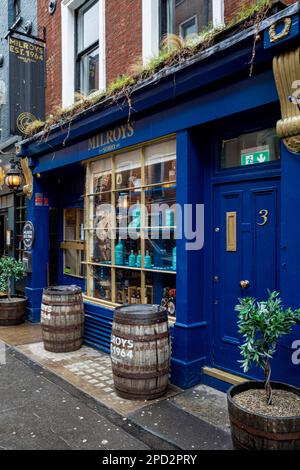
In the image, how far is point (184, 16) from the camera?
5.25 meters

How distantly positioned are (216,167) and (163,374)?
8.16 ft

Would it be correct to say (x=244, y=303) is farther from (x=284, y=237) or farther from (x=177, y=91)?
(x=177, y=91)

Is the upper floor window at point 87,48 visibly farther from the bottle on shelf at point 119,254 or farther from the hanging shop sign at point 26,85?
the bottle on shelf at point 119,254

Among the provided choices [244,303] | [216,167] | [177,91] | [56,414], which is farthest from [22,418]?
[177,91]

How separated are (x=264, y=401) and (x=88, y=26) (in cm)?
712

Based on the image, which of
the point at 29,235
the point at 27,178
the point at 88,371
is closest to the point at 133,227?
the point at 88,371

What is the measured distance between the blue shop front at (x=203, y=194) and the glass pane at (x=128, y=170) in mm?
15

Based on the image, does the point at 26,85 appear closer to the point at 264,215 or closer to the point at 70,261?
the point at 70,261

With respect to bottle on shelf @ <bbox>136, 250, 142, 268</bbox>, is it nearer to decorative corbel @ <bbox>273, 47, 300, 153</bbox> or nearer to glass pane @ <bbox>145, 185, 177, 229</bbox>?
glass pane @ <bbox>145, 185, 177, 229</bbox>

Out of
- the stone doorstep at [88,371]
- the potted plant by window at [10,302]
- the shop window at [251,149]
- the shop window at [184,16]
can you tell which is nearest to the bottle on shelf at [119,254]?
the stone doorstep at [88,371]

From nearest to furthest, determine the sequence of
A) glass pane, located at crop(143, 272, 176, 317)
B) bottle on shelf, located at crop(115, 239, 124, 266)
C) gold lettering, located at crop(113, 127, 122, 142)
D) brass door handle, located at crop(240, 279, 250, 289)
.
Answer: brass door handle, located at crop(240, 279, 250, 289), glass pane, located at crop(143, 272, 176, 317), gold lettering, located at crop(113, 127, 122, 142), bottle on shelf, located at crop(115, 239, 124, 266)

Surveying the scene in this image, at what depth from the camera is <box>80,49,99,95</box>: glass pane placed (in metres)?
7.05

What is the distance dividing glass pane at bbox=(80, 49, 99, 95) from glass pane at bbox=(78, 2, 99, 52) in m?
0.22

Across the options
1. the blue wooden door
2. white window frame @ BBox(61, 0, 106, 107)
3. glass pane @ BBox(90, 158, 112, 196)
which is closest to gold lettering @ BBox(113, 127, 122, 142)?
glass pane @ BBox(90, 158, 112, 196)
